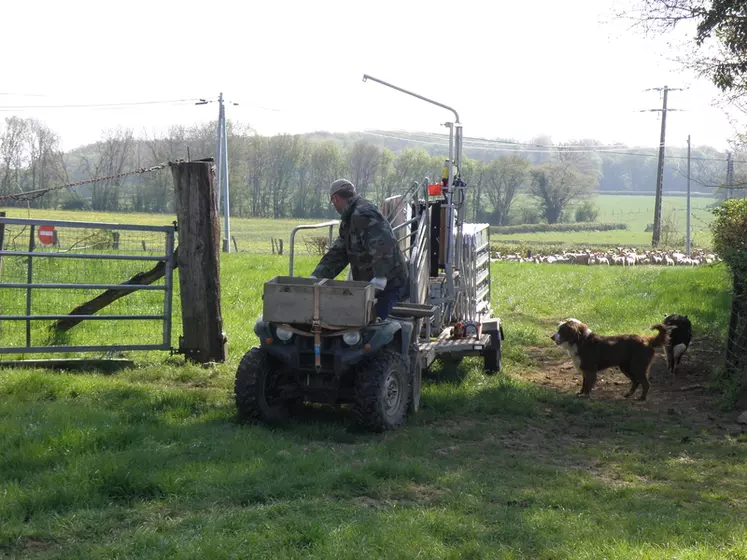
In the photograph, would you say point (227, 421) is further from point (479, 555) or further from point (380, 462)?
point (479, 555)

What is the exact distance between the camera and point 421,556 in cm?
470

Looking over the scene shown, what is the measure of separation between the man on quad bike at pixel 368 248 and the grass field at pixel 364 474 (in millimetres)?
1369

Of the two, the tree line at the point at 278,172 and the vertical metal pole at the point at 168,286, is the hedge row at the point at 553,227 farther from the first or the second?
the vertical metal pole at the point at 168,286

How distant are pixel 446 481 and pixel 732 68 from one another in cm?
990

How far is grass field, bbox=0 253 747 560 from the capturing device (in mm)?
4898

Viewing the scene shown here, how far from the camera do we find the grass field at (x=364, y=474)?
16.1 ft

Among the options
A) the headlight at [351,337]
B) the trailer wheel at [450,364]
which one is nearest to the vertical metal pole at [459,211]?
the trailer wheel at [450,364]

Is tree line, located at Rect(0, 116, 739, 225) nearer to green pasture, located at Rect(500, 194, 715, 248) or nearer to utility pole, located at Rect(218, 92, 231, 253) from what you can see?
green pasture, located at Rect(500, 194, 715, 248)

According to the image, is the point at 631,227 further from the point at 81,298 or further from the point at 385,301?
the point at 385,301

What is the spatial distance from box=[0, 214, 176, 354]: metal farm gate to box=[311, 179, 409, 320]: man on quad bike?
2.80m

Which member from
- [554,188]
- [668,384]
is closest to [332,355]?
[668,384]

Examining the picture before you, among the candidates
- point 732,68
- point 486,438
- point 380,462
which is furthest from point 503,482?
point 732,68

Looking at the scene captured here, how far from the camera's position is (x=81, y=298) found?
1439cm

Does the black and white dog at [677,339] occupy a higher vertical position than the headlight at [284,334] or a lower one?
lower
